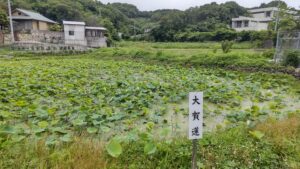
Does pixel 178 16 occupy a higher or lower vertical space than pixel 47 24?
higher

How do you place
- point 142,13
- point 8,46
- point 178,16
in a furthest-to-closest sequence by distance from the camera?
point 142,13
point 178,16
point 8,46

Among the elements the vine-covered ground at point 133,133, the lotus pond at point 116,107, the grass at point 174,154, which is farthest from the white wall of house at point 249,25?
the grass at point 174,154

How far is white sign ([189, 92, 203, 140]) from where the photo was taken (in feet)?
7.49

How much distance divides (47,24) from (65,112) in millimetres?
29065

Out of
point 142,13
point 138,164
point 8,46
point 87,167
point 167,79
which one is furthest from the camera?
point 142,13

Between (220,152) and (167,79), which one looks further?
(167,79)

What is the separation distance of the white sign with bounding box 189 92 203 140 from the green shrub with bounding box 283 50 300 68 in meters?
8.86

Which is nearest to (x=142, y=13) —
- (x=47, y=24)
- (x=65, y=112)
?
(x=47, y=24)

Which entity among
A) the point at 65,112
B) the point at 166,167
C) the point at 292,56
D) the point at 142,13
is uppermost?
the point at 142,13

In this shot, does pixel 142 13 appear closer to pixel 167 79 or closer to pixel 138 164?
pixel 167 79

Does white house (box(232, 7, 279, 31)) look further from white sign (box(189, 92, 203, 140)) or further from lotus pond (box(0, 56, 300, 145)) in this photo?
white sign (box(189, 92, 203, 140))

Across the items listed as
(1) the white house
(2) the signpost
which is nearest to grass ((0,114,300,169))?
(2) the signpost

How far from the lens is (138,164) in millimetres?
2537

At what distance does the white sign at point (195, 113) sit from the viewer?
228cm
